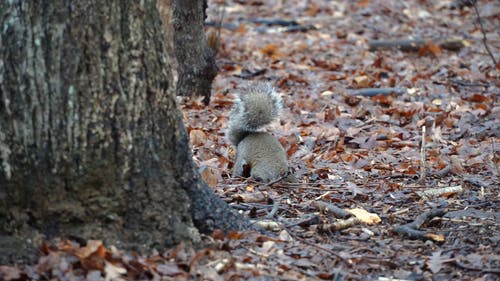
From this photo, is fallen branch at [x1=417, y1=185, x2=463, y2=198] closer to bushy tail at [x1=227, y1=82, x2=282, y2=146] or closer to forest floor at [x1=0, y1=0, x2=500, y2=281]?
forest floor at [x1=0, y1=0, x2=500, y2=281]

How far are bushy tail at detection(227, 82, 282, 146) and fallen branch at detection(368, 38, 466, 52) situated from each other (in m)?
6.34

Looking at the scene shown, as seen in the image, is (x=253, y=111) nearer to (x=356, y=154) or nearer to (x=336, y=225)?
(x=356, y=154)

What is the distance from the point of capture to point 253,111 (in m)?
6.45

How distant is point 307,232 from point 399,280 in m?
0.77

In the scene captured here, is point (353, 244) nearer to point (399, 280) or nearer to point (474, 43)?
point (399, 280)

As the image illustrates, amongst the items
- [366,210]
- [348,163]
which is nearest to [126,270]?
[366,210]

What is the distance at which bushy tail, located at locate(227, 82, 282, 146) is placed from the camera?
6465 mm

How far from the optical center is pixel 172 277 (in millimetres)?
3662

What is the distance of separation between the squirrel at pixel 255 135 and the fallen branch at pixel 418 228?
1.52m

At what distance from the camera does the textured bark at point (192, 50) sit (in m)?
8.56

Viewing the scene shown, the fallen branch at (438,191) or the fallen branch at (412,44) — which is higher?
the fallen branch at (438,191)

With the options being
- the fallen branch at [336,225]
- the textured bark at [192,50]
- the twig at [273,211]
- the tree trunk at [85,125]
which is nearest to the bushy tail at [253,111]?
the twig at [273,211]

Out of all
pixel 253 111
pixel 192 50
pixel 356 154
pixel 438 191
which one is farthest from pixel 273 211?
pixel 192 50

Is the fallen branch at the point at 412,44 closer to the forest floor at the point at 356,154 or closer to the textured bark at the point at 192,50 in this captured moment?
the forest floor at the point at 356,154
